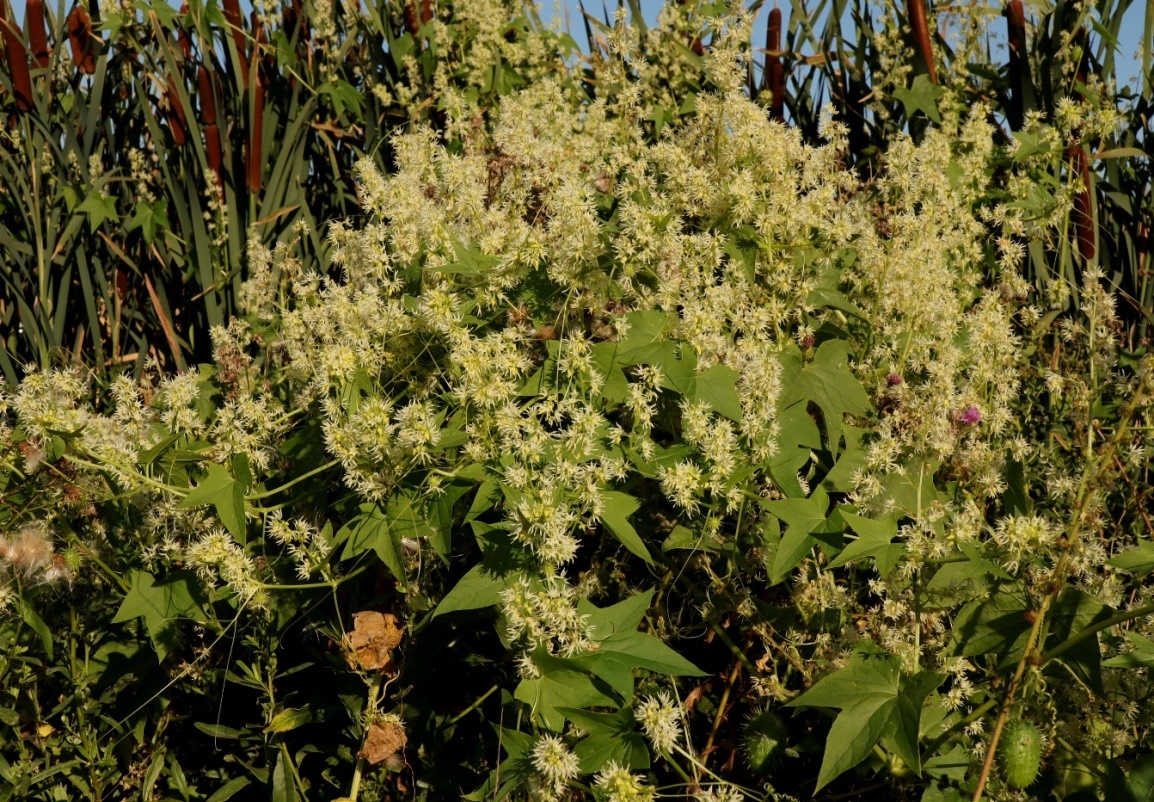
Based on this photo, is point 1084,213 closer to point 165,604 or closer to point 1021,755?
point 1021,755

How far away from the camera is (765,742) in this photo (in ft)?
7.40

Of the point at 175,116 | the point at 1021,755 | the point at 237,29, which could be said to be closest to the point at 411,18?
the point at 237,29

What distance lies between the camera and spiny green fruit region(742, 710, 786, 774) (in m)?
2.25

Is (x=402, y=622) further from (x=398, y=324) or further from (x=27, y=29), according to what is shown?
(x=27, y=29)

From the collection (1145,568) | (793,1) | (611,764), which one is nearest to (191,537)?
(611,764)

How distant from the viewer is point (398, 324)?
7.77 feet

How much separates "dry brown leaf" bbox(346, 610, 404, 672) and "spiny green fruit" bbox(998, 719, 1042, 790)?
4.23ft

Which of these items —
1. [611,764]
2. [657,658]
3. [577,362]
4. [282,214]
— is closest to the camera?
[611,764]

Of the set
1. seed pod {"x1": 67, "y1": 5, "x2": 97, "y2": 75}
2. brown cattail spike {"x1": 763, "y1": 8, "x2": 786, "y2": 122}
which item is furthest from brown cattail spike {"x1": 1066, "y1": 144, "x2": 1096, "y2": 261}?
seed pod {"x1": 67, "y1": 5, "x2": 97, "y2": 75}

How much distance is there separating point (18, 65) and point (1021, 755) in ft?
13.1

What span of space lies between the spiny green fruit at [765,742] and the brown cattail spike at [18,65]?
3486mm

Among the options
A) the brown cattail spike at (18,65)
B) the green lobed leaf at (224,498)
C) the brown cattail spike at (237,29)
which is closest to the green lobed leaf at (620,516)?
the green lobed leaf at (224,498)

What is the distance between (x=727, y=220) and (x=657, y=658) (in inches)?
45.5

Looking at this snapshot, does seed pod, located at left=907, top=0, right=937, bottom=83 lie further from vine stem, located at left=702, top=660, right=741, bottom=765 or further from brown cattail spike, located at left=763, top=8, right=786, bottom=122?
vine stem, located at left=702, top=660, right=741, bottom=765
